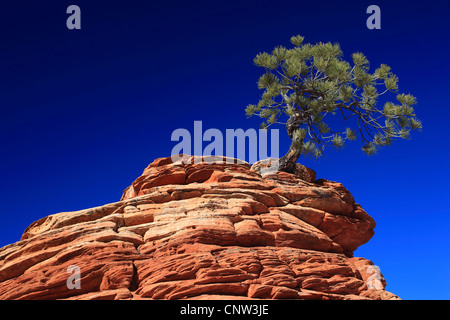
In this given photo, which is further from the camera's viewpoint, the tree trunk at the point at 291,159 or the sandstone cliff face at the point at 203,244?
the tree trunk at the point at 291,159

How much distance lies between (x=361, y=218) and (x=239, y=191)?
593 centimetres

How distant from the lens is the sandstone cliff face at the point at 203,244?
1230 cm

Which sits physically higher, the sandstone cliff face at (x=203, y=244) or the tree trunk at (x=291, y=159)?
the tree trunk at (x=291, y=159)

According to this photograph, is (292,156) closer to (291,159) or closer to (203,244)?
(291,159)

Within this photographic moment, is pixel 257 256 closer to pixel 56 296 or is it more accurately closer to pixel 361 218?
pixel 56 296

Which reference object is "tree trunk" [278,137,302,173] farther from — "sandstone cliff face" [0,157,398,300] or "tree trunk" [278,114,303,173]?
"sandstone cliff face" [0,157,398,300]

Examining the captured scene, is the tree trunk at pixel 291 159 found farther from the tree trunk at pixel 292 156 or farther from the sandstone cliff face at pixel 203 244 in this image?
the sandstone cliff face at pixel 203 244

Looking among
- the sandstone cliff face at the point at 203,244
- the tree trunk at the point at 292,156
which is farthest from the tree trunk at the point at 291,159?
the sandstone cliff face at the point at 203,244

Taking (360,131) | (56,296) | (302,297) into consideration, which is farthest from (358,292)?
(360,131)

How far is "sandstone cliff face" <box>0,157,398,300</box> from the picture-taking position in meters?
12.3

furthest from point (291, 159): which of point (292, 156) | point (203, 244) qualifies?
point (203, 244)

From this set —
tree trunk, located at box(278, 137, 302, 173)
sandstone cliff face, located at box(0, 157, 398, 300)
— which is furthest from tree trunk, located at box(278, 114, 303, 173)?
sandstone cliff face, located at box(0, 157, 398, 300)

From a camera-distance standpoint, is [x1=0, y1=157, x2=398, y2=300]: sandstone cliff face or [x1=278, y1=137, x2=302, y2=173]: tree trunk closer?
[x1=0, y1=157, x2=398, y2=300]: sandstone cliff face

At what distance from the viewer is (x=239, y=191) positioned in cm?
1736
